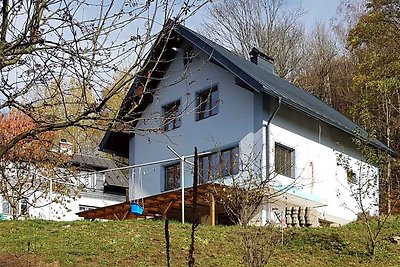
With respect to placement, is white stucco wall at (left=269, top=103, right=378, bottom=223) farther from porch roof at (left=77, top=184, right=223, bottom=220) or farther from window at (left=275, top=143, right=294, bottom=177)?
porch roof at (left=77, top=184, right=223, bottom=220)

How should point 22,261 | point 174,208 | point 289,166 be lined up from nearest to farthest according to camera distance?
point 22,261, point 174,208, point 289,166

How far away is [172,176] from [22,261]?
1098cm

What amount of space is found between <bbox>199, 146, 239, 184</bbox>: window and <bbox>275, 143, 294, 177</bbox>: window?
1212mm

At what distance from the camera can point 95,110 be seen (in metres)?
5.79

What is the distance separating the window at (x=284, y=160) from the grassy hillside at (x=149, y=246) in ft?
15.1

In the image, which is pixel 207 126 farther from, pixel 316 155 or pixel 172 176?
pixel 316 155

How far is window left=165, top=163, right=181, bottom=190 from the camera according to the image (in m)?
22.2

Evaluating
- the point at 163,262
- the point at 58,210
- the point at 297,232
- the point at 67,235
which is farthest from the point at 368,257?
the point at 58,210

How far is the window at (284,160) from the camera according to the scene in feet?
67.5

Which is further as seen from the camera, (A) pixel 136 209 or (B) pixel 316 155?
(B) pixel 316 155

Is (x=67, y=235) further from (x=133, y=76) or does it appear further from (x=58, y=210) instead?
(x=58, y=210)

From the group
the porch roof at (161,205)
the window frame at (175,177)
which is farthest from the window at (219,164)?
the window frame at (175,177)

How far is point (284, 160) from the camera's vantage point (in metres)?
21.0

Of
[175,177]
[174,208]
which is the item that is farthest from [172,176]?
[174,208]
